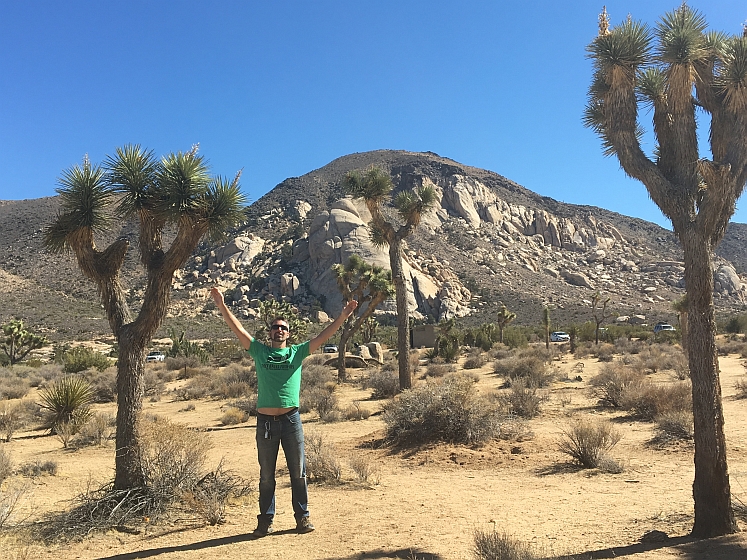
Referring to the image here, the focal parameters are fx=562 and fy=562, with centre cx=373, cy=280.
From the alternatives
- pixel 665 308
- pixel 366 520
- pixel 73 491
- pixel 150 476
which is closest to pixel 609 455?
pixel 366 520

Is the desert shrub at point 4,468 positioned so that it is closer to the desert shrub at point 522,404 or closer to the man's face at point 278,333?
the man's face at point 278,333

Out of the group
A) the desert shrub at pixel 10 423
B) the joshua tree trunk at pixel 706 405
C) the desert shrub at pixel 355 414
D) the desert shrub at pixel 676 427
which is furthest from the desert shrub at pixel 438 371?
the joshua tree trunk at pixel 706 405

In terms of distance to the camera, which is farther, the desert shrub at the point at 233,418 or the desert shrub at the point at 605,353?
the desert shrub at the point at 605,353

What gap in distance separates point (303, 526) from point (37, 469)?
583 cm

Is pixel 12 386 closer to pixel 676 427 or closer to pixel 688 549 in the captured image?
pixel 676 427

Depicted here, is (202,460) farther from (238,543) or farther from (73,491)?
(238,543)

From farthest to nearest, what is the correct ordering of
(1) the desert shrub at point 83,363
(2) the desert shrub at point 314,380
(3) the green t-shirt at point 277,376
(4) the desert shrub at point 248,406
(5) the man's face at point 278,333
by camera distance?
(1) the desert shrub at point 83,363 < (2) the desert shrub at point 314,380 < (4) the desert shrub at point 248,406 < (5) the man's face at point 278,333 < (3) the green t-shirt at point 277,376

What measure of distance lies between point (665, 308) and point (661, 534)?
7397 centimetres

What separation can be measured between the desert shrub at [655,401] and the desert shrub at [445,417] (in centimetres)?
368

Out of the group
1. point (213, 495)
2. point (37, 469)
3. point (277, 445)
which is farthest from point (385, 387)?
point (277, 445)

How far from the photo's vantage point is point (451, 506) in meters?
6.91

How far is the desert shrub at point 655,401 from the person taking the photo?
1204 centimetres

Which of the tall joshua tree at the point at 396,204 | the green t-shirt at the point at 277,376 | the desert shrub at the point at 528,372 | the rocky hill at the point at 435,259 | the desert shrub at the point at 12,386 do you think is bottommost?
the desert shrub at the point at 528,372

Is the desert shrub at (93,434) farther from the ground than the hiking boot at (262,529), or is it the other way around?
the desert shrub at (93,434)
